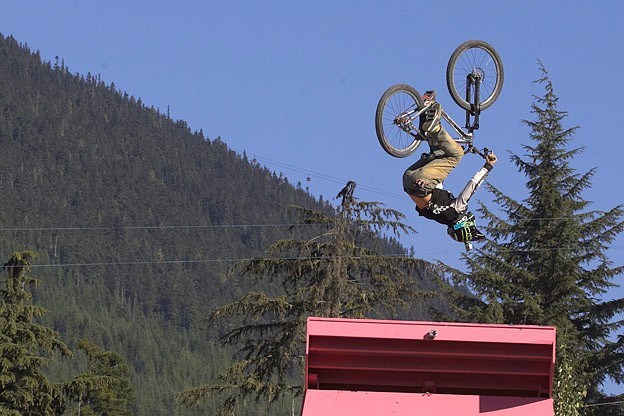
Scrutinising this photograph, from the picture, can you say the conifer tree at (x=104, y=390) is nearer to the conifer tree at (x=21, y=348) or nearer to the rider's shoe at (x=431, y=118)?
the conifer tree at (x=21, y=348)

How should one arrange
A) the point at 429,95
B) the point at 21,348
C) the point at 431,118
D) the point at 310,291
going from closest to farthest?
the point at 431,118 < the point at 429,95 < the point at 310,291 < the point at 21,348

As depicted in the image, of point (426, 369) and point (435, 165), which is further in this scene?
point (435, 165)

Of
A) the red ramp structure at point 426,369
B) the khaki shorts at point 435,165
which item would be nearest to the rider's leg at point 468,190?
the khaki shorts at point 435,165

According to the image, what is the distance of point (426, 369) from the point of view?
1384 cm

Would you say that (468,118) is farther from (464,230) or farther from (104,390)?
(104,390)

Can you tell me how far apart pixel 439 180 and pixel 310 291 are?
21974 mm

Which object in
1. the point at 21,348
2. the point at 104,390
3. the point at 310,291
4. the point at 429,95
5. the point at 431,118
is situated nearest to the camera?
the point at 431,118

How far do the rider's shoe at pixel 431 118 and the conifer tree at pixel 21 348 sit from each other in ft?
92.2

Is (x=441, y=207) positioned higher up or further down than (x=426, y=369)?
higher up

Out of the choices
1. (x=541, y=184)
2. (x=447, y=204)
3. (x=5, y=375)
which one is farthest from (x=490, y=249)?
(x=447, y=204)

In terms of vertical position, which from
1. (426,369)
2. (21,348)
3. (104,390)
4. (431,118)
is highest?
(431,118)

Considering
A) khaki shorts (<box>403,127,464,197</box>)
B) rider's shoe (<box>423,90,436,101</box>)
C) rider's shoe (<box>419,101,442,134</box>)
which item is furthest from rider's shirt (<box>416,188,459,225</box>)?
rider's shoe (<box>423,90,436,101</box>)

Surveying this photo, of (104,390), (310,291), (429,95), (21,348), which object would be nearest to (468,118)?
(429,95)

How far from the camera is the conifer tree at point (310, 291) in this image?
3600 cm
